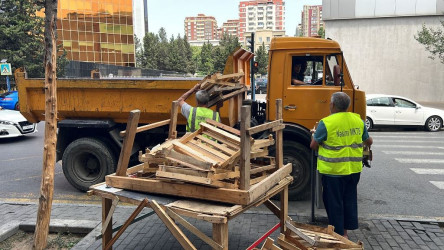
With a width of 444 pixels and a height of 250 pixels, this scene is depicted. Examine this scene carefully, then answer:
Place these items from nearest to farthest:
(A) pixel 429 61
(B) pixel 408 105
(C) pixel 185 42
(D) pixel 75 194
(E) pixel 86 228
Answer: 1. (E) pixel 86 228
2. (D) pixel 75 194
3. (B) pixel 408 105
4. (A) pixel 429 61
5. (C) pixel 185 42

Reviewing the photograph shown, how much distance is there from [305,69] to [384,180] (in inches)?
128

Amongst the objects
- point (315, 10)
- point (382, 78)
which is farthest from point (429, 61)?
point (315, 10)

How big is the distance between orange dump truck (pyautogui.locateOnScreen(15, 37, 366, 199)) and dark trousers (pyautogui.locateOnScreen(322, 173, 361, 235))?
1.76 m

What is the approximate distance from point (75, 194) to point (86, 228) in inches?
87.9

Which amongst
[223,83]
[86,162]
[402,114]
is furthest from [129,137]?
[402,114]

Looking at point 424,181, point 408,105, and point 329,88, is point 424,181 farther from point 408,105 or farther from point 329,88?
point 408,105

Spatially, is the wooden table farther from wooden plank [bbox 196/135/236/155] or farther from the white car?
the white car

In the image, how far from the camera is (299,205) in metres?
6.53

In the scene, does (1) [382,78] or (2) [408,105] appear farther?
(1) [382,78]

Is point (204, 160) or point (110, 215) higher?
point (204, 160)

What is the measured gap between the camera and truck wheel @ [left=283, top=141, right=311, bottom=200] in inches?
261

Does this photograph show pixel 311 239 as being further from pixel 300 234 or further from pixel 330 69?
pixel 330 69

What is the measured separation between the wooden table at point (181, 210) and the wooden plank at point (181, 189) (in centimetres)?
6

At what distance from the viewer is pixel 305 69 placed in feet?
21.9
